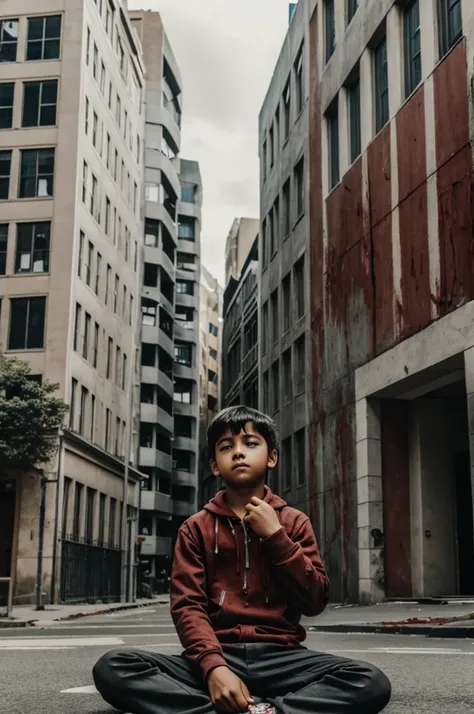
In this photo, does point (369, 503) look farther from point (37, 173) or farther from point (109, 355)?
point (109, 355)

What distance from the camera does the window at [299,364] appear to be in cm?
3578

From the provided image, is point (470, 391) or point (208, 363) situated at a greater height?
point (208, 363)

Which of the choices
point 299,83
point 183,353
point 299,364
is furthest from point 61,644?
point 183,353

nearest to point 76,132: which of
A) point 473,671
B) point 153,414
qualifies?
point 153,414

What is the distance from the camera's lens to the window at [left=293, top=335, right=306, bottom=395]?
3578 cm

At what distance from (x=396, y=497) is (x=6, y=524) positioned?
1564 cm

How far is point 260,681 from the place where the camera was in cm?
398

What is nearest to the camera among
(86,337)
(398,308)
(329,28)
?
(398,308)

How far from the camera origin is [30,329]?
120 feet

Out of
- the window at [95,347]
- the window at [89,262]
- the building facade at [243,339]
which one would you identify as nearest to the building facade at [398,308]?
the window at [89,262]

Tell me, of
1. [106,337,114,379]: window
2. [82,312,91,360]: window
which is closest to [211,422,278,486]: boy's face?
[82,312,91,360]: window

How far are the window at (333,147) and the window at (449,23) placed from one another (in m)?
8.23

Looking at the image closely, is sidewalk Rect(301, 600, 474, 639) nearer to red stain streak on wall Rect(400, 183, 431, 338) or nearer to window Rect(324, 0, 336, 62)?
red stain streak on wall Rect(400, 183, 431, 338)

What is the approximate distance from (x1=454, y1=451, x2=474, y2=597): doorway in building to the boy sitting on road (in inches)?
789
